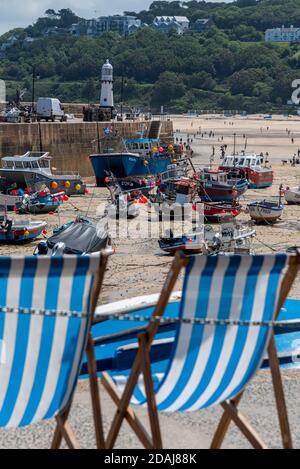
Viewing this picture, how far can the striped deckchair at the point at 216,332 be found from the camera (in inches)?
196

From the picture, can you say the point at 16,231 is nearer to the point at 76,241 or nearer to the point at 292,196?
the point at 76,241

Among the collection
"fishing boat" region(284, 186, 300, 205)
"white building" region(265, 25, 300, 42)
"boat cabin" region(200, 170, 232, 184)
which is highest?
"white building" region(265, 25, 300, 42)

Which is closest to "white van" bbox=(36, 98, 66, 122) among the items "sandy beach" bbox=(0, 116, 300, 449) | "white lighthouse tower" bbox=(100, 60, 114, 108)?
"sandy beach" bbox=(0, 116, 300, 449)

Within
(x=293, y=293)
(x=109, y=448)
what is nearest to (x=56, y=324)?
(x=109, y=448)

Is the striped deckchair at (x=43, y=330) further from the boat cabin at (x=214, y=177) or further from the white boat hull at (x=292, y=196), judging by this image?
the white boat hull at (x=292, y=196)

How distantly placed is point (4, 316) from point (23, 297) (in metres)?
0.17

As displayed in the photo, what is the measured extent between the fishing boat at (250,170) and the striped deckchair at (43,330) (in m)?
26.8

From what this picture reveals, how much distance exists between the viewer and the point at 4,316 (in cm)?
491

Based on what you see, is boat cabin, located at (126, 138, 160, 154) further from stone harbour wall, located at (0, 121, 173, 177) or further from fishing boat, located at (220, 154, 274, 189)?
fishing boat, located at (220, 154, 274, 189)

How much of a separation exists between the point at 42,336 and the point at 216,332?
1055mm

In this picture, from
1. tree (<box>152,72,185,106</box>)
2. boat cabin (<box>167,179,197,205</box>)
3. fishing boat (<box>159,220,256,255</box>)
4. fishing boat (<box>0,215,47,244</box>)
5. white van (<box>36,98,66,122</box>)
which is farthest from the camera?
tree (<box>152,72,185,106</box>)

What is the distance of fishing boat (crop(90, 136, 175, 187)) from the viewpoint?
33500mm

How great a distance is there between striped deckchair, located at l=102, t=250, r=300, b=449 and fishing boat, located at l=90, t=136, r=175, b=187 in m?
27.3

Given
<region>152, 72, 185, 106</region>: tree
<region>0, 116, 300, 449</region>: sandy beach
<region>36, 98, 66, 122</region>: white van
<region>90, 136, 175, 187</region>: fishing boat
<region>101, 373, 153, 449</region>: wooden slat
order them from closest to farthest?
<region>101, 373, 153, 449</region>: wooden slat < <region>0, 116, 300, 449</region>: sandy beach < <region>90, 136, 175, 187</region>: fishing boat < <region>36, 98, 66, 122</region>: white van < <region>152, 72, 185, 106</region>: tree
